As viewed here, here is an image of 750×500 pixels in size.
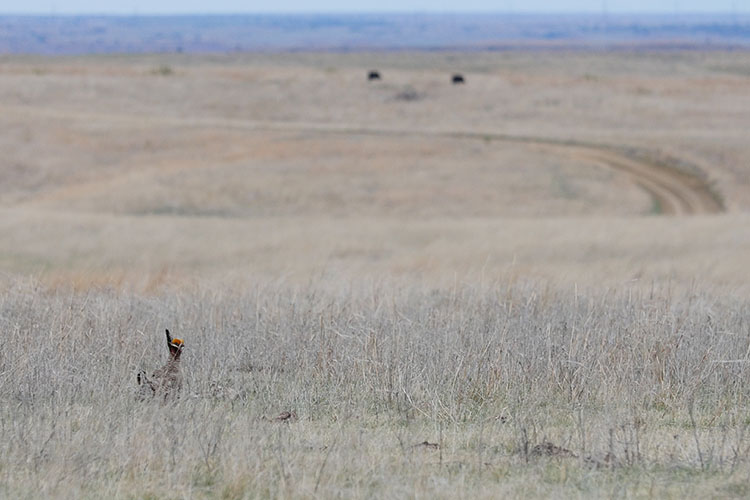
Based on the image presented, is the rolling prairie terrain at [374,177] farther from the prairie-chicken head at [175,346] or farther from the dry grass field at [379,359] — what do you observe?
the prairie-chicken head at [175,346]

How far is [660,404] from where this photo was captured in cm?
635

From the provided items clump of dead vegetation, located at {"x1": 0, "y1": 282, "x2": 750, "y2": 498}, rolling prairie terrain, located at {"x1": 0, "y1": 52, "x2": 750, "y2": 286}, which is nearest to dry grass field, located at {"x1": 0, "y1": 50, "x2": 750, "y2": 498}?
clump of dead vegetation, located at {"x1": 0, "y1": 282, "x2": 750, "y2": 498}

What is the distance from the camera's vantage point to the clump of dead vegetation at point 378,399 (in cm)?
477

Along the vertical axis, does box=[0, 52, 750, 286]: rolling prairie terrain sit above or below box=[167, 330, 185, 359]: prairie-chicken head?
below

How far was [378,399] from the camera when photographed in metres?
6.30

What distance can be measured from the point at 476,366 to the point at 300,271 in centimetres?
1047

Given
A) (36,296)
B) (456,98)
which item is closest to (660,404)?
(36,296)

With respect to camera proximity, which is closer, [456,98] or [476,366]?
[476,366]

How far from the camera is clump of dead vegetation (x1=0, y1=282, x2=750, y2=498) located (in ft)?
15.7

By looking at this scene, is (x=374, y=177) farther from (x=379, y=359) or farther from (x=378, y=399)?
(x=378, y=399)

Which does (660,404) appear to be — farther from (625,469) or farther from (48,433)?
(48,433)

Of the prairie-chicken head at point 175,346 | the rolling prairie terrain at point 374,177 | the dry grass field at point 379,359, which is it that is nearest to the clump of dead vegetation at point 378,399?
the dry grass field at point 379,359

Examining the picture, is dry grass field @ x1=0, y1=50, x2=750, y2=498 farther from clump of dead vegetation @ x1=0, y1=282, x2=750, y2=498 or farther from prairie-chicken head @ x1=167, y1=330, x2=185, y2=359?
prairie-chicken head @ x1=167, y1=330, x2=185, y2=359

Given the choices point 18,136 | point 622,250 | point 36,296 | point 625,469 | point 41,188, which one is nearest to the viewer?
point 625,469
